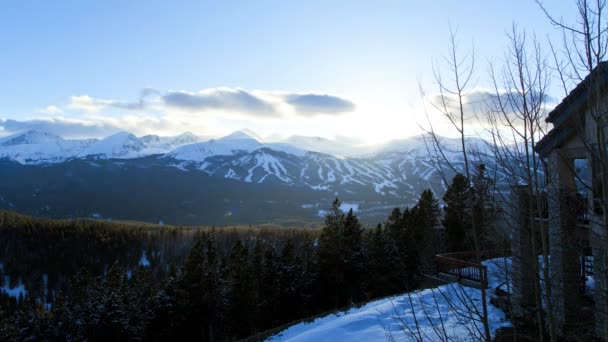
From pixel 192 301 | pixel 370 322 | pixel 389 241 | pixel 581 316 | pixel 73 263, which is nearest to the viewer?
pixel 581 316

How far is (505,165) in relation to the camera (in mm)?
5188

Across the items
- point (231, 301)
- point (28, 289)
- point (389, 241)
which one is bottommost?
point (28, 289)

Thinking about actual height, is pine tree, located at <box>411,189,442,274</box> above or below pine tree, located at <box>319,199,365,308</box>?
above

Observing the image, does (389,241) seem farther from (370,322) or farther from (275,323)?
(370,322)

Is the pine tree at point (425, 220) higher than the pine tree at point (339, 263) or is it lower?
higher

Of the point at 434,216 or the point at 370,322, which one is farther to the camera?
the point at 434,216

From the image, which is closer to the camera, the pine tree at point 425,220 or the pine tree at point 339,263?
the pine tree at point 425,220

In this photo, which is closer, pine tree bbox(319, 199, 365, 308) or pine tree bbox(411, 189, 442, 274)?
pine tree bbox(411, 189, 442, 274)

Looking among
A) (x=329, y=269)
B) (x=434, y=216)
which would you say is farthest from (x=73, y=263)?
(x=434, y=216)

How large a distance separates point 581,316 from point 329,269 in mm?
24948

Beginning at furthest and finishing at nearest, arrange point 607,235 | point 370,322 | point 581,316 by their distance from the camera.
Answer: point 370,322 < point 581,316 < point 607,235

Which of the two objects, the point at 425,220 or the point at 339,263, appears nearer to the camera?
the point at 339,263

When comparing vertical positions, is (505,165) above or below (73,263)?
above

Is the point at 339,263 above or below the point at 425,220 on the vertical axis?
below
